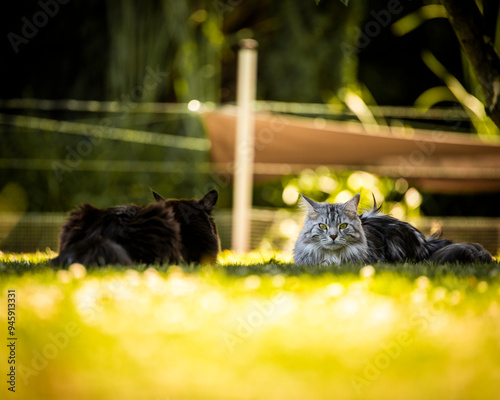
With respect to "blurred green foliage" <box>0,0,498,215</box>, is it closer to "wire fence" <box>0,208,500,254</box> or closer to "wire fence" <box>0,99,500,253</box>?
"wire fence" <box>0,99,500,253</box>

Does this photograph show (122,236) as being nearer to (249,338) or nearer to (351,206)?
(249,338)

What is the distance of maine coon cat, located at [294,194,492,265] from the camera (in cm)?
326

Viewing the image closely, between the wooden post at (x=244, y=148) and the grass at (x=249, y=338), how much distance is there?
10.5ft

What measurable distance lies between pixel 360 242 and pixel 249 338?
1500mm

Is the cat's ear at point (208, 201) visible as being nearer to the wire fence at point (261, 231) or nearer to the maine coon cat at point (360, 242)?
the maine coon cat at point (360, 242)

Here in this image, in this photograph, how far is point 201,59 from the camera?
8.31 metres

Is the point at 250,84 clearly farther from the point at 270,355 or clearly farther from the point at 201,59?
the point at 270,355

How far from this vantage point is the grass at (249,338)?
180 centimetres

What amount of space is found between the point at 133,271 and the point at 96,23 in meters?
6.81

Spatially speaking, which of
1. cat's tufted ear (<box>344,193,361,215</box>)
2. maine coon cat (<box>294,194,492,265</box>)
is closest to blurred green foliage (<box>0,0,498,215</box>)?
maine coon cat (<box>294,194,492,265</box>)

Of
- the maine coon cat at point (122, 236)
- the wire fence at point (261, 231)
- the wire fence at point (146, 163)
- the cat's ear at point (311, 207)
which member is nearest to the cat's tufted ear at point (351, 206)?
the cat's ear at point (311, 207)

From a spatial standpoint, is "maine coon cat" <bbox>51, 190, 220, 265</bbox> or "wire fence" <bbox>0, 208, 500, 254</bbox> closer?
"maine coon cat" <bbox>51, 190, 220, 265</bbox>

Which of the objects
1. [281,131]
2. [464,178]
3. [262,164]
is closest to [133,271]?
[281,131]

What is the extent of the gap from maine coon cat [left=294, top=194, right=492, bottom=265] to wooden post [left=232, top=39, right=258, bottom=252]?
2.03 m
